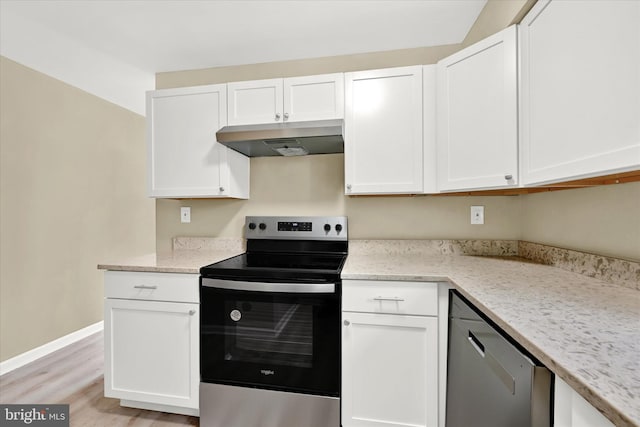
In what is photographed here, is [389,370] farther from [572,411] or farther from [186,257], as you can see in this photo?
[186,257]

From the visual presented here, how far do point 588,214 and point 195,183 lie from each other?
218cm

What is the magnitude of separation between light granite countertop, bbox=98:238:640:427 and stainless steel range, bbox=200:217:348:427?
190 millimetres

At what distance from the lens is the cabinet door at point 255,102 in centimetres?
193

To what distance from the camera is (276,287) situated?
1479 millimetres

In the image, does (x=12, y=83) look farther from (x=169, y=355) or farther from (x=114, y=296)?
(x=169, y=355)

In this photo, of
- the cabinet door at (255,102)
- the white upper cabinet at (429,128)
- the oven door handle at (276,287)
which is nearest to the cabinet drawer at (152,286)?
the oven door handle at (276,287)

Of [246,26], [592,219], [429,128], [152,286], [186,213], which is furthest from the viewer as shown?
[186,213]

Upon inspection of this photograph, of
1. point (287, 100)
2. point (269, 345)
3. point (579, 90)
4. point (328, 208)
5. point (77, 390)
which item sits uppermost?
point (287, 100)

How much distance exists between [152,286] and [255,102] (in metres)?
1.29

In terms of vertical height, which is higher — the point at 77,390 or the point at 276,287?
the point at 276,287

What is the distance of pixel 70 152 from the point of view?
8.87 ft

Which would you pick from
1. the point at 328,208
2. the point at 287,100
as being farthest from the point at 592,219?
the point at 287,100

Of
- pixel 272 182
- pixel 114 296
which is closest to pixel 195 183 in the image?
pixel 272 182

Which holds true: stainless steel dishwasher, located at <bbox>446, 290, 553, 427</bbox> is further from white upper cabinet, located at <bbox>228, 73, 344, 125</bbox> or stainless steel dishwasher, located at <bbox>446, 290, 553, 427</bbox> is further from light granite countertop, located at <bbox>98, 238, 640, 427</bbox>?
white upper cabinet, located at <bbox>228, 73, 344, 125</bbox>
